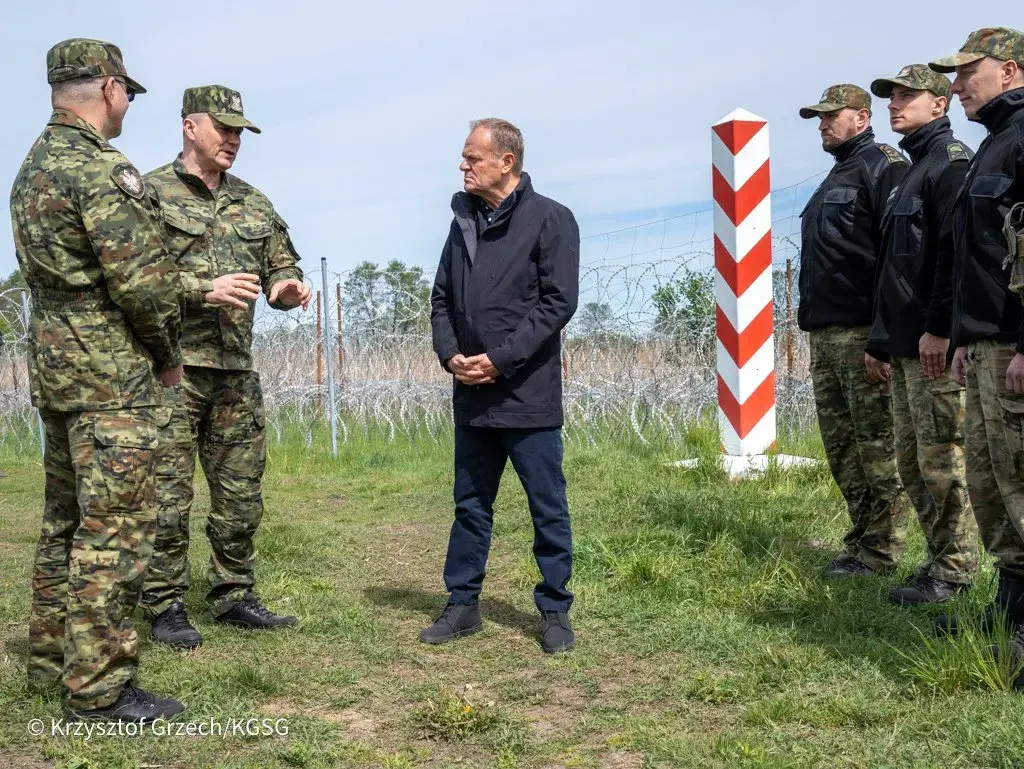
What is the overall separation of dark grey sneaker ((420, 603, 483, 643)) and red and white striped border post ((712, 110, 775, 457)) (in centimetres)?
278

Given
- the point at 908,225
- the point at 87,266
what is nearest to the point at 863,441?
the point at 908,225

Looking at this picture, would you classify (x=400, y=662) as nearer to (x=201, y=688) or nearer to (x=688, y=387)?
(x=201, y=688)

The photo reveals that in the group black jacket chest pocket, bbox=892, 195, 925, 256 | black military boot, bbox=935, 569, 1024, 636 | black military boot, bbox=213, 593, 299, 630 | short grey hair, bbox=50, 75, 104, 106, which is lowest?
black military boot, bbox=213, 593, 299, 630

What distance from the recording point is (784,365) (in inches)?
326

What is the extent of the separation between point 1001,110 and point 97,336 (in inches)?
112

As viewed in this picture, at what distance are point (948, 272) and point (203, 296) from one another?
2.70 meters

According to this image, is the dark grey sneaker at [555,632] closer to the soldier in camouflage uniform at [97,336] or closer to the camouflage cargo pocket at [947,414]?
the soldier in camouflage uniform at [97,336]

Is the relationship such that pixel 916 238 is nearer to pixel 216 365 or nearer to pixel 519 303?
A: pixel 519 303

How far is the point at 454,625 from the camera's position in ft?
12.9

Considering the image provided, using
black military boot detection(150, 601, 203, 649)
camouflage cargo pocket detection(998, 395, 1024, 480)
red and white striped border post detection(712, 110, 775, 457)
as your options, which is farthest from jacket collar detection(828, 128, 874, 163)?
black military boot detection(150, 601, 203, 649)

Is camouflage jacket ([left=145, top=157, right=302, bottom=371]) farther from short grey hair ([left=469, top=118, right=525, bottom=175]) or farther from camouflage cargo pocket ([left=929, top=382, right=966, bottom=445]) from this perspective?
camouflage cargo pocket ([left=929, top=382, right=966, bottom=445])

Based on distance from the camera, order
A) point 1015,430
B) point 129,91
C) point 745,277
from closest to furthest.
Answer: point 1015,430 → point 129,91 → point 745,277

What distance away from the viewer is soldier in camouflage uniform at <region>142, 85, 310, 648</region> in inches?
151

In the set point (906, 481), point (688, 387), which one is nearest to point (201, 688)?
point (906, 481)
